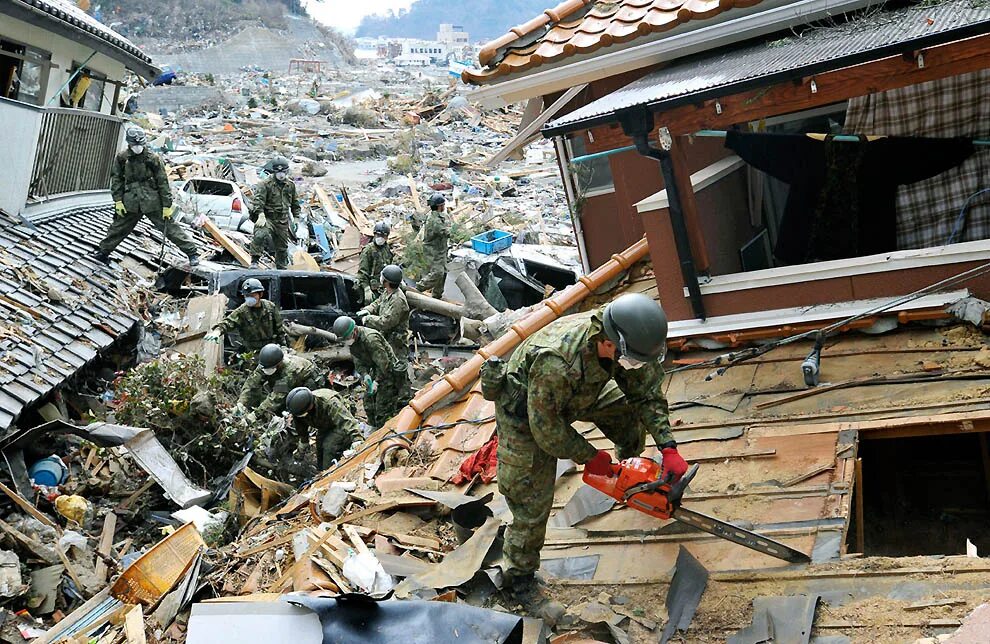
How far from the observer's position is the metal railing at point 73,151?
45.2 ft

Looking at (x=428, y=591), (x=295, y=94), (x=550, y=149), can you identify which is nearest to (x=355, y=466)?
(x=428, y=591)

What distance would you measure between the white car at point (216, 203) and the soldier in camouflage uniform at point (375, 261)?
6.05 metres

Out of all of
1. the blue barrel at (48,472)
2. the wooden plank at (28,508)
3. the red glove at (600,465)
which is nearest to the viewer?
the red glove at (600,465)

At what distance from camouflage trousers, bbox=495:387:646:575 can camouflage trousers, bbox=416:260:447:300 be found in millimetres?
8897

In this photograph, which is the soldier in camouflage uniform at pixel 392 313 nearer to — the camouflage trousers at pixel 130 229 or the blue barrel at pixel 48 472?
the blue barrel at pixel 48 472

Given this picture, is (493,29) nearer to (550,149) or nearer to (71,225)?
(550,149)

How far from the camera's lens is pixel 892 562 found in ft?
13.6

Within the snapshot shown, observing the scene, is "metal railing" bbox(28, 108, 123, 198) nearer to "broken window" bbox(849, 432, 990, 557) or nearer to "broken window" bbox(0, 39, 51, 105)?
"broken window" bbox(0, 39, 51, 105)

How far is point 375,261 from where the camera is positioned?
42.5 feet

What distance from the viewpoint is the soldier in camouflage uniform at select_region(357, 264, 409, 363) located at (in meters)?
10.5

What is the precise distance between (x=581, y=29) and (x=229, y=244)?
33.2ft

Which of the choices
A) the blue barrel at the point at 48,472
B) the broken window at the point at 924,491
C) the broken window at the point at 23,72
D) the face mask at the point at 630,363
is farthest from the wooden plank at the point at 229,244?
the face mask at the point at 630,363

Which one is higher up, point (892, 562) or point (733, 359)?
point (733, 359)

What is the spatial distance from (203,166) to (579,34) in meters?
16.6
